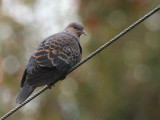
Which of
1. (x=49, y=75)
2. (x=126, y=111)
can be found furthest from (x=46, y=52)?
(x=126, y=111)

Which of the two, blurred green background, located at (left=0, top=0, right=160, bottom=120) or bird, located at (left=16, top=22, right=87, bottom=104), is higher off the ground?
blurred green background, located at (left=0, top=0, right=160, bottom=120)

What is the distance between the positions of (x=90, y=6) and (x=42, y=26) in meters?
1.28

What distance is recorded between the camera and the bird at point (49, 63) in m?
5.18

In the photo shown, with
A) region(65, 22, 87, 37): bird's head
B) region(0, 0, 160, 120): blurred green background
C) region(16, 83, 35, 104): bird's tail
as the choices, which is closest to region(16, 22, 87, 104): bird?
region(16, 83, 35, 104): bird's tail

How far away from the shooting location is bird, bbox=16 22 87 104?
5.18 metres

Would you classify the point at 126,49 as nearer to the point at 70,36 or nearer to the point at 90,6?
the point at 90,6

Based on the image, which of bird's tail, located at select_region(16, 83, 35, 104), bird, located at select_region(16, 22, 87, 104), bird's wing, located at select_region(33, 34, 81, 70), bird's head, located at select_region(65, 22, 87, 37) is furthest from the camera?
bird's head, located at select_region(65, 22, 87, 37)

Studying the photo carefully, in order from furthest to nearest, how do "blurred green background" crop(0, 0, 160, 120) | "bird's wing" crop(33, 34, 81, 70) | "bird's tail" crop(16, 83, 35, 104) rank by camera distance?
"blurred green background" crop(0, 0, 160, 120) → "bird's wing" crop(33, 34, 81, 70) → "bird's tail" crop(16, 83, 35, 104)

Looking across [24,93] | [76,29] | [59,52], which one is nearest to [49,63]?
[59,52]

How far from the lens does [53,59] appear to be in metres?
5.42

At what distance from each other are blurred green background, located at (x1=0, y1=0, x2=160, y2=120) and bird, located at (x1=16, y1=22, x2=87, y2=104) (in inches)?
160

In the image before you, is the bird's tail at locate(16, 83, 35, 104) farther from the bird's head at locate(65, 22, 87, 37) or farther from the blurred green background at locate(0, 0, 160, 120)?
the blurred green background at locate(0, 0, 160, 120)

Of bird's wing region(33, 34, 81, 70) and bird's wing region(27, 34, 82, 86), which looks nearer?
bird's wing region(27, 34, 82, 86)

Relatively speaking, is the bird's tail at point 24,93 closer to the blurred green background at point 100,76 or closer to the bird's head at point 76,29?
the bird's head at point 76,29
